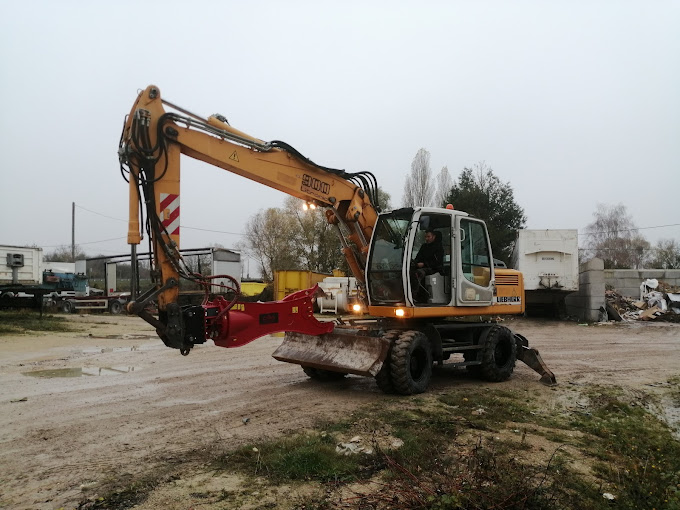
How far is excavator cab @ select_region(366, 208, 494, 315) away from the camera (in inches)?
291

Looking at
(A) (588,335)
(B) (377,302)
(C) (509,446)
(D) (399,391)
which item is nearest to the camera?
(C) (509,446)

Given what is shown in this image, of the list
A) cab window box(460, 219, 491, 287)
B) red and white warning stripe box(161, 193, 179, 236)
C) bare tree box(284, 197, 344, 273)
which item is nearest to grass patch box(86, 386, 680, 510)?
cab window box(460, 219, 491, 287)

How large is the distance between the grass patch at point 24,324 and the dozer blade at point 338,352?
11.1 metres

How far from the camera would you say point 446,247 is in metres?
7.73

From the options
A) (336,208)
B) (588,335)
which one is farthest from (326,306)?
(336,208)

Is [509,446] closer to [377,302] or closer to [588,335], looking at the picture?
[377,302]

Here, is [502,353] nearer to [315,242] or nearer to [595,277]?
[595,277]

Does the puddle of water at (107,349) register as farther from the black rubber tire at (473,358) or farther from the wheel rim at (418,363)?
the black rubber tire at (473,358)

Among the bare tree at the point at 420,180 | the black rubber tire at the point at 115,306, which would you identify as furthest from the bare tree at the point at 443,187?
the black rubber tire at the point at 115,306

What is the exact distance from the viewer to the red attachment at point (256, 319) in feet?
19.7

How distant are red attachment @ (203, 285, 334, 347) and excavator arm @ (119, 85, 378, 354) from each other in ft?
0.04

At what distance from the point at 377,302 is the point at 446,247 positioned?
1318 mm

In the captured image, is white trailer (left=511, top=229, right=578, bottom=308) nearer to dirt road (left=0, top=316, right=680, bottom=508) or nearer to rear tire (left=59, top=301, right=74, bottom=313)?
dirt road (left=0, top=316, right=680, bottom=508)

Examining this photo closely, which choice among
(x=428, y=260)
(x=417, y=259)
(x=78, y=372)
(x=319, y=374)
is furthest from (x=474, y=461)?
(x=78, y=372)
